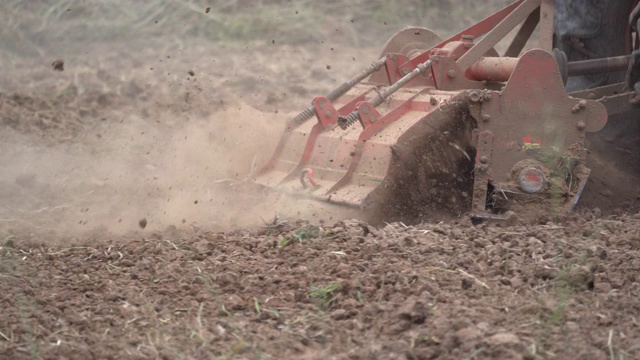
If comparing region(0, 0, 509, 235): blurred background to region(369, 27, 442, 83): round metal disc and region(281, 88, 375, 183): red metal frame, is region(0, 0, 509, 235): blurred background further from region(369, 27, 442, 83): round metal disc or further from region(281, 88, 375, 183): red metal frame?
region(369, 27, 442, 83): round metal disc

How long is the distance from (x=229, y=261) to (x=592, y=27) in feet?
12.0

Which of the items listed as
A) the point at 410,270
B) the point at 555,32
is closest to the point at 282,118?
the point at 555,32

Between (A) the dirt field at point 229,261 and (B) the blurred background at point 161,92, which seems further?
(B) the blurred background at point 161,92

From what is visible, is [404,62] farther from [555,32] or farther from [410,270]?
[410,270]

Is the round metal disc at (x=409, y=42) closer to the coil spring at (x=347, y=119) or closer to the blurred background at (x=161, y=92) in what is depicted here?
the blurred background at (x=161, y=92)

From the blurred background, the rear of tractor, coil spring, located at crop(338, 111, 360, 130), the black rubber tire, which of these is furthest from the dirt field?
the black rubber tire

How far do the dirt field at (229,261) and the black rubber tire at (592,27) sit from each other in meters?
1.61

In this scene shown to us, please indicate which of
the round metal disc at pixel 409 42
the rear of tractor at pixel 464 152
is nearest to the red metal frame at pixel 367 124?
the rear of tractor at pixel 464 152

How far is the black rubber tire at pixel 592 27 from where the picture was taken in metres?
7.27

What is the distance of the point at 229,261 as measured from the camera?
4.82m

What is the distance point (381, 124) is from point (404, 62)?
0.88m

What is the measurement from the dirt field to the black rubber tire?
161 centimetres

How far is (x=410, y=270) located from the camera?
4.47 metres

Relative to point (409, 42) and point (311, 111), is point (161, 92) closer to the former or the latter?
point (409, 42)
